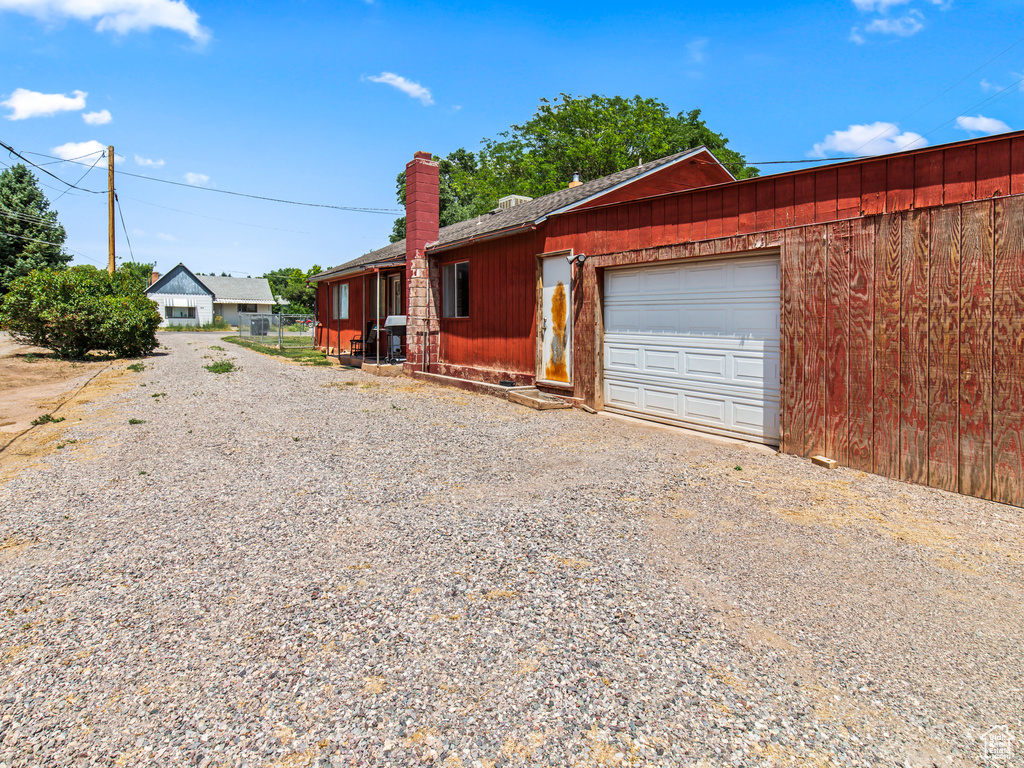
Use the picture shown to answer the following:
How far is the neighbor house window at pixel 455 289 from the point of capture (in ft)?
45.1

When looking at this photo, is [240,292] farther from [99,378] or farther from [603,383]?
[603,383]

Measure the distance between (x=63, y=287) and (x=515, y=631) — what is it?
62.2 ft

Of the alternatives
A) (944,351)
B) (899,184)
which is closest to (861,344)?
(944,351)

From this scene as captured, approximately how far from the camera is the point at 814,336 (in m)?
6.20

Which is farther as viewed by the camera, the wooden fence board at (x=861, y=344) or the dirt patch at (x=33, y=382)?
the dirt patch at (x=33, y=382)

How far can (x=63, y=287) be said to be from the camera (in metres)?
16.6

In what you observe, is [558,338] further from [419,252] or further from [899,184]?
[419,252]

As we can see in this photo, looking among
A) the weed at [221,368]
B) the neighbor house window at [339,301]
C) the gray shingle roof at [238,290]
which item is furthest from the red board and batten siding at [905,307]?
the gray shingle roof at [238,290]

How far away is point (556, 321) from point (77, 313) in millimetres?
14590

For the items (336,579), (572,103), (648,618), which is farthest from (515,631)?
(572,103)

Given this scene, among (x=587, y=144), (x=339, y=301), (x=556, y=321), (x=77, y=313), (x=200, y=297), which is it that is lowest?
(x=556, y=321)

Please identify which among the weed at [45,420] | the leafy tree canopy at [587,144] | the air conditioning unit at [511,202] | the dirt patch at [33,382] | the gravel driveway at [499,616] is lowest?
the gravel driveway at [499,616]

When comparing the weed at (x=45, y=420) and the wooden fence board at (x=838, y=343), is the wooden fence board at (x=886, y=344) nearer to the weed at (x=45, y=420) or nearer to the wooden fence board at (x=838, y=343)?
the wooden fence board at (x=838, y=343)

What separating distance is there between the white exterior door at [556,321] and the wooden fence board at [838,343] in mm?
4395
